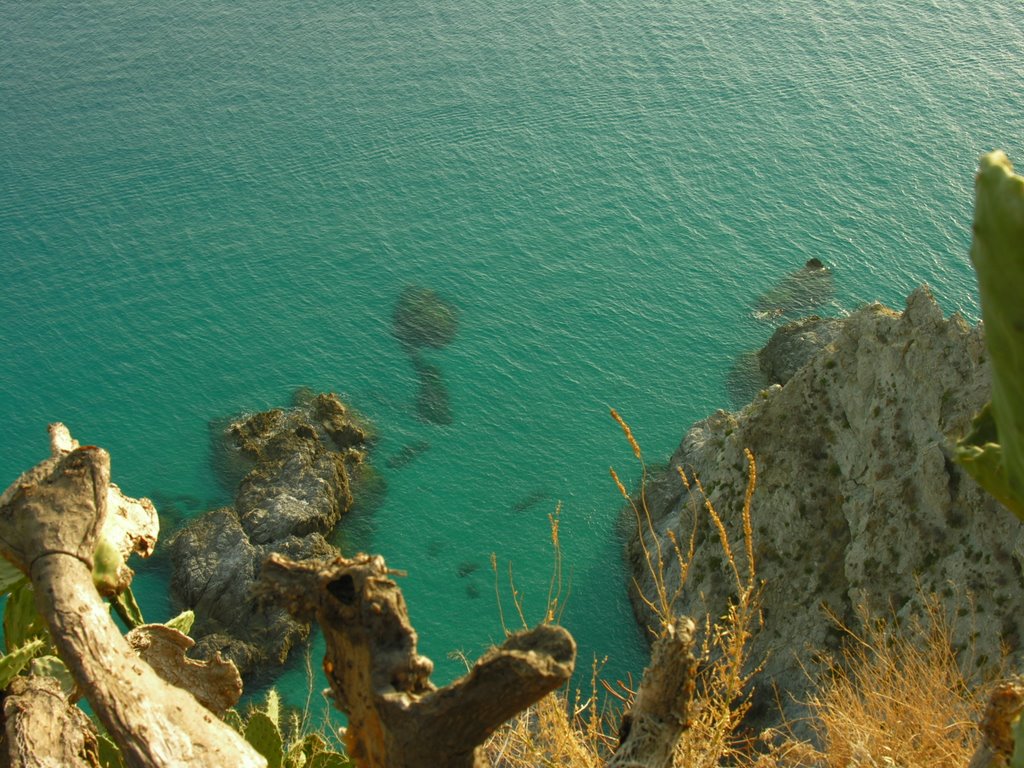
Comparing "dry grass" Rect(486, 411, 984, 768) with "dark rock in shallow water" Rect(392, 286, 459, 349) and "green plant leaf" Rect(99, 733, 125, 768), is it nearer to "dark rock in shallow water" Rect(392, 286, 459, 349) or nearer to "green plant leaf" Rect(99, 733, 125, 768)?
"green plant leaf" Rect(99, 733, 125, 768)

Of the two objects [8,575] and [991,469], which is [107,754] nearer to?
[8,575]

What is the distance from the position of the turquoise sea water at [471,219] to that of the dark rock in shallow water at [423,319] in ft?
2.06

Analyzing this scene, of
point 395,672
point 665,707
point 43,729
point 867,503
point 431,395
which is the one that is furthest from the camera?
point 431,395

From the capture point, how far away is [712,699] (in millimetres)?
6742

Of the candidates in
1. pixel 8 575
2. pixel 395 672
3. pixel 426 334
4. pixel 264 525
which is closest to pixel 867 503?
pixel 395 672

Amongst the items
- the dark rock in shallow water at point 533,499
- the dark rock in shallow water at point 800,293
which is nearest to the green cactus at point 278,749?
the dark rock in shallow water at point 533,499

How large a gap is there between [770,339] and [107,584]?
24591 mm

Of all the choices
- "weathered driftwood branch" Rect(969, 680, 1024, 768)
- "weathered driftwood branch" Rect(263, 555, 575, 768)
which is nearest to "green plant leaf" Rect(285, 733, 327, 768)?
"weathered driftwood branch" Rect(263, 555, 575, 768)

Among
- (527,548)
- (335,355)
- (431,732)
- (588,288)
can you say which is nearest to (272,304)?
(335,355)

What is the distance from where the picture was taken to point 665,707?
5.79 metres

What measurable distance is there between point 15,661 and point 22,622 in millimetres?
503

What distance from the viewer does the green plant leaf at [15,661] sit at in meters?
6.13

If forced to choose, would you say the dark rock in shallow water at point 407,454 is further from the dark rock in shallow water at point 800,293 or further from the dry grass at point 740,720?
the dry grass at point 740,720

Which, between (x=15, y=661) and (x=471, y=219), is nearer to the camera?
(x=15, y=661)
